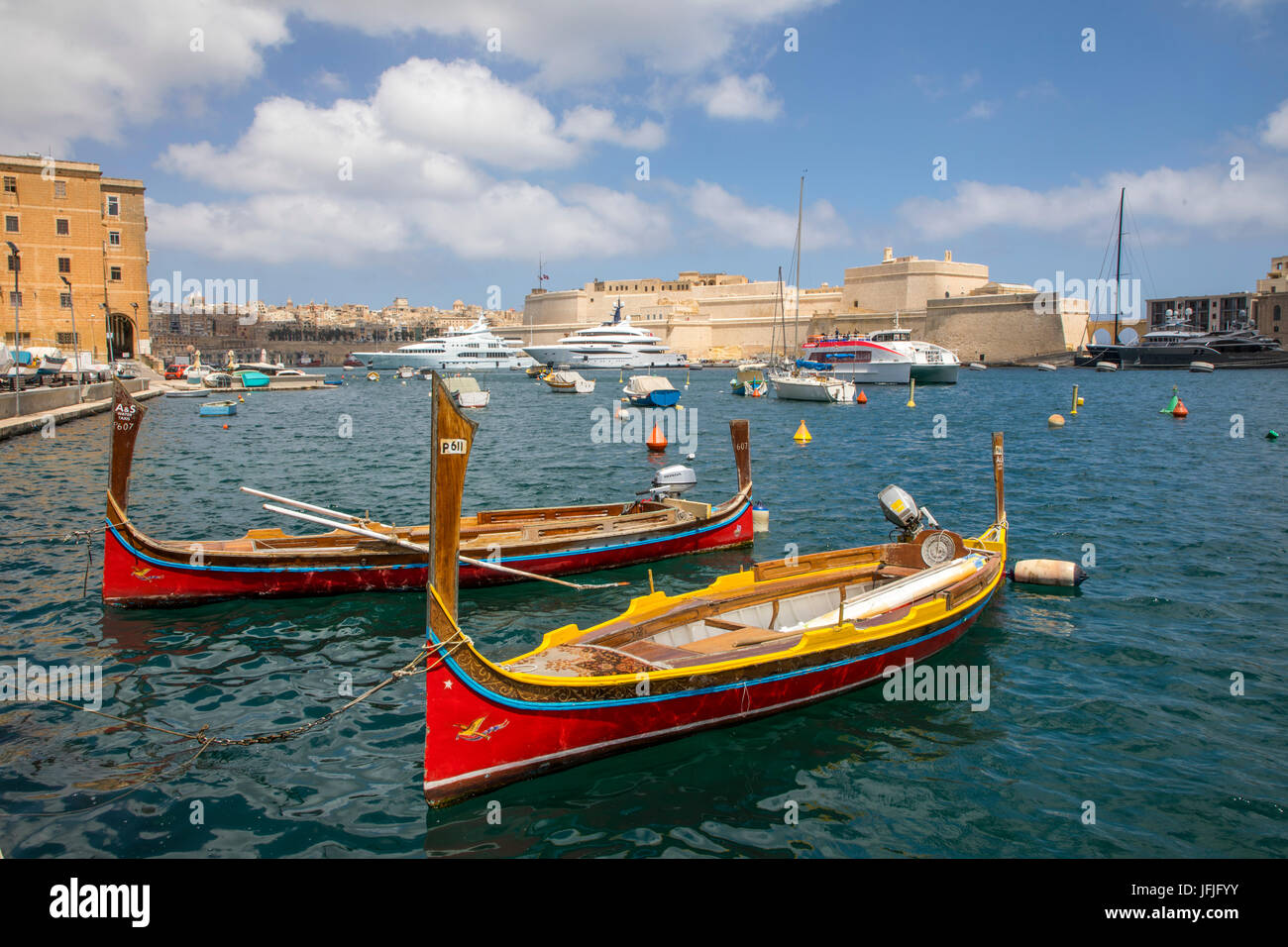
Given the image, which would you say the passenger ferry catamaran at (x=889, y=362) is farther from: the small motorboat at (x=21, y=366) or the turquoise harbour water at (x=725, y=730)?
the small motorboat at (x=21, y=366)

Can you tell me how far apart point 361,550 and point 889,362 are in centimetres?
5985

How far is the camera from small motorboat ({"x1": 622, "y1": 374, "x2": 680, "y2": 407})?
44.9 metres

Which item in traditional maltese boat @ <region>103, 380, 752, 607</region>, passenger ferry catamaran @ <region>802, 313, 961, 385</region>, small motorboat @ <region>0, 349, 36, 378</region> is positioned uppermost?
passenger ferry catamaran @ <region>802, 313, 961, 385</region>

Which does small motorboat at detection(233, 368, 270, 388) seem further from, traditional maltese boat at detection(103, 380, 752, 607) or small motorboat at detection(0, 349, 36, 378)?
traditional maltese boat at detection(103, 380, 752, 607)

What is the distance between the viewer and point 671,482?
1565cm

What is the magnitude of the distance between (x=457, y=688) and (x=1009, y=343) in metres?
102

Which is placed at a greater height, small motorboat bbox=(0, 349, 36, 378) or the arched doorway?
the arched doorway

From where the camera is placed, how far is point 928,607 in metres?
9.42

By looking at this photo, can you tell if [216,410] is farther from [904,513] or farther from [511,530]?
[904,513]

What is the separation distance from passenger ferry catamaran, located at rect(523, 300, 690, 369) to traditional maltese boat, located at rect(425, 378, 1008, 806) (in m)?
91.6

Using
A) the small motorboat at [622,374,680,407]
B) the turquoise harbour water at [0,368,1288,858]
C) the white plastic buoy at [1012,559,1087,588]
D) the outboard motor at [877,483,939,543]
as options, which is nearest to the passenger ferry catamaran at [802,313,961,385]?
the small motorboat at [622,374,680,407]

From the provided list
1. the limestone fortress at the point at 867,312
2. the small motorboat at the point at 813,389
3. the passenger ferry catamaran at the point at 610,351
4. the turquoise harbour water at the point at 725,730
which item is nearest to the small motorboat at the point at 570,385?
the small motorboat at the point at 813,389

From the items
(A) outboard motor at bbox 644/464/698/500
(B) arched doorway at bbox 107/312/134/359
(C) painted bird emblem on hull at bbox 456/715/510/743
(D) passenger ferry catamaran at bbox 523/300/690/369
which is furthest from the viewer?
(D) passenger ferry catamaran at bbox 523/300/690/369
